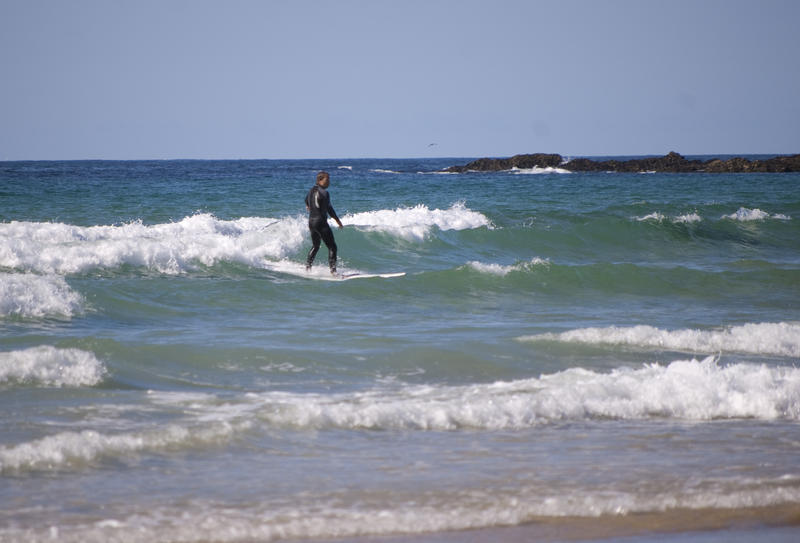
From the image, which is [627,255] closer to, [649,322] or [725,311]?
[725,311]

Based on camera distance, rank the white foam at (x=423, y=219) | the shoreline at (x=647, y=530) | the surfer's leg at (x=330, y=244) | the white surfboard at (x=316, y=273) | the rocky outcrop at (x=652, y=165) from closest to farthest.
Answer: the shoreline at (x=647, y=530), the white surfboard at (x=316, y=273), the surfer's leg at (x=330, y=244), the white foam at (x=423, y=219), the rocky outcrop at (x=652, y=165)

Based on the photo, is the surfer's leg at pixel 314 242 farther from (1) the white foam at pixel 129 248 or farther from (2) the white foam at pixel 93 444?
(2) the white foam at pixel 93 444

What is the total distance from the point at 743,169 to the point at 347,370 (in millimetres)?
59273

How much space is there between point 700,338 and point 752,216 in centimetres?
1702

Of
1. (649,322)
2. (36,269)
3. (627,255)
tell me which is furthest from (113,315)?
(627,255)

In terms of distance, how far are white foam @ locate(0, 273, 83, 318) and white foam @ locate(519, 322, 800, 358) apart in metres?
5.25

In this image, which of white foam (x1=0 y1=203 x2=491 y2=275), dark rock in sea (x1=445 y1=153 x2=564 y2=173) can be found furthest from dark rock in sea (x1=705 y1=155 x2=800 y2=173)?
white foam (x1=0 y1=203 x2=491 y2=275)

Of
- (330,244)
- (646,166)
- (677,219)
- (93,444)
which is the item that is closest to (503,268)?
(330,244)

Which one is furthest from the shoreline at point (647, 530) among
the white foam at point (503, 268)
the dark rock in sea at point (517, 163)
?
the dark rock in sea at point (517, 163)

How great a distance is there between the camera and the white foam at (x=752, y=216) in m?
23.2

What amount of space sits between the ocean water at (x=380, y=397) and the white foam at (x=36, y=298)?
0.03 metres

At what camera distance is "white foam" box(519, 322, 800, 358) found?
8.09 metres

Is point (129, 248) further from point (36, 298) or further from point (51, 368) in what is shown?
point (51, 368)

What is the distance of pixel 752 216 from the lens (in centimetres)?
2361
